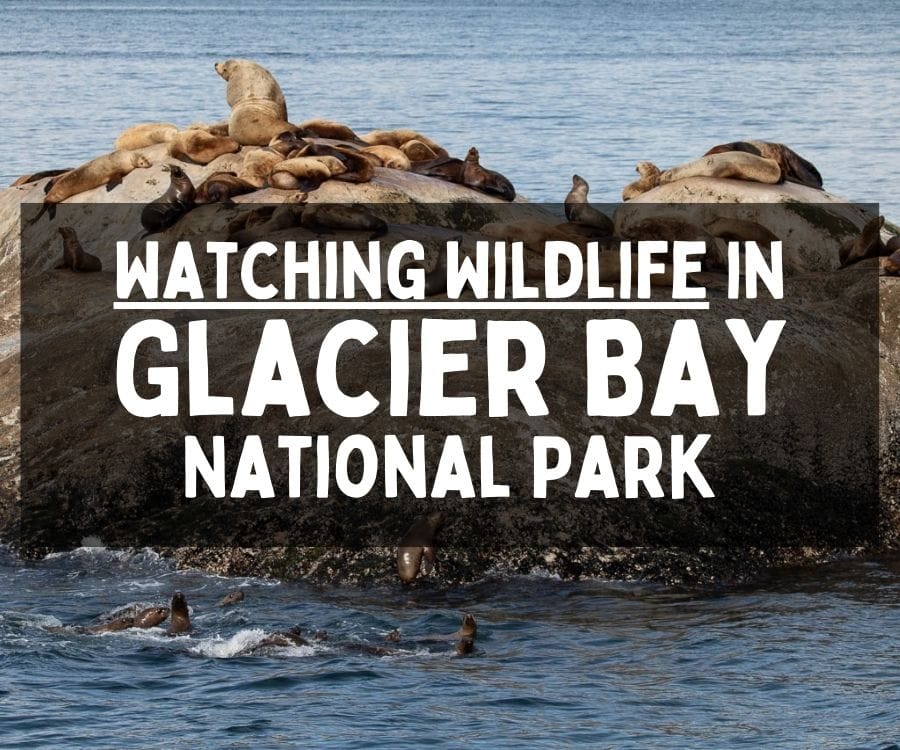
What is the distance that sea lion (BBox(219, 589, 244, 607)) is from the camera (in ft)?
40.5

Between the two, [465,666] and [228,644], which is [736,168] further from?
[228,644]

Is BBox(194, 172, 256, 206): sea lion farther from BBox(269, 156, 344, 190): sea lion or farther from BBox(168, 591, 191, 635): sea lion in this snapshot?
BBox(168, 591, 191, 635): sea lion

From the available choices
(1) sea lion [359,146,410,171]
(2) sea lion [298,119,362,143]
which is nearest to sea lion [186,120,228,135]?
(2) sea lion [298,119,362,143]

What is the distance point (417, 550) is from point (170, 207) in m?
8.34

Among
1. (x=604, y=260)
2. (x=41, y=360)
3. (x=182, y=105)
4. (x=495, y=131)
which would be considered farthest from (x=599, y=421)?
(x=182, y=105)

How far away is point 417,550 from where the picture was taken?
13008 mm

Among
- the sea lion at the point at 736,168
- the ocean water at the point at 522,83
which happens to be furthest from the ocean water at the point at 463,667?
the ocean water at the point at 522,83

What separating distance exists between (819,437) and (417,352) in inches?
141

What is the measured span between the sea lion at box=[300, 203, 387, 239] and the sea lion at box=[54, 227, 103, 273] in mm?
3197

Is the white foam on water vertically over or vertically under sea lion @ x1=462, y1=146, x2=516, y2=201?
under

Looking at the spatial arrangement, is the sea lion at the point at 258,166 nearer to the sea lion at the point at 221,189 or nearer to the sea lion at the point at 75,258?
the sea lion at the point at 221,189

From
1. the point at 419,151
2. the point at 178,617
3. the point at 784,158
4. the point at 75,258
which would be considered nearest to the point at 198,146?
the point at 75,258

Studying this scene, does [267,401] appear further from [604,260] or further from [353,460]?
[604,260]

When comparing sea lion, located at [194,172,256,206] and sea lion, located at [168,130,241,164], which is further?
sea lion, located at [168,130,241,164]
